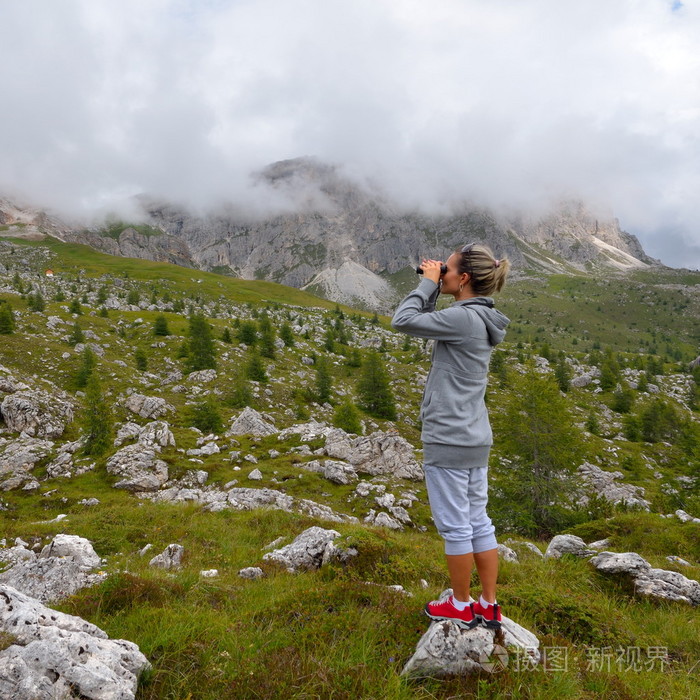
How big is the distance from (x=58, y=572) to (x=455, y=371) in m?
7.82

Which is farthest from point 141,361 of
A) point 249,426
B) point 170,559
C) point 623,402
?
point 623,402

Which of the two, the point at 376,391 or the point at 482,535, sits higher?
the point at 482,535

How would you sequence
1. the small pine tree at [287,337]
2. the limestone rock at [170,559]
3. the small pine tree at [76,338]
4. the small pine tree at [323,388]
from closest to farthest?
the limestone rock at [170,559] < the small pine tree at [76,338] < the small pine tree at [323,388] < the small pine tree at [287,337]

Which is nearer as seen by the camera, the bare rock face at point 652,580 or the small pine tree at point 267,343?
→ the bare rock face at point 652,580

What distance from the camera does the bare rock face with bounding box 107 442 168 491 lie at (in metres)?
20.9

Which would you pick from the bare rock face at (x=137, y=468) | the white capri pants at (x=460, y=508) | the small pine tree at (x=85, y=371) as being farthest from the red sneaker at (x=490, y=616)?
the small pine tree at (x=85, y=371)

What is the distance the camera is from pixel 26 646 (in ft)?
9.86

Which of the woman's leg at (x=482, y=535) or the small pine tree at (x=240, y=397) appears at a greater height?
the woman's leg at (x=482, y=535)

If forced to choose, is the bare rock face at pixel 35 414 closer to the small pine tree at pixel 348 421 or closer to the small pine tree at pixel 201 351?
the small pine tree at pixel 201 351

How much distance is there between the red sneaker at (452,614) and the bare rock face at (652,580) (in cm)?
513

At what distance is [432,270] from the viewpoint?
14.5ft

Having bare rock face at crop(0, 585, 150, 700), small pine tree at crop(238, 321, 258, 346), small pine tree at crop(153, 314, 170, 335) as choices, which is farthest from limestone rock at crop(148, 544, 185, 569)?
small pine tree at crop(153, 314, 170, 335)

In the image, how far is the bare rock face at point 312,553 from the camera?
7254 mm

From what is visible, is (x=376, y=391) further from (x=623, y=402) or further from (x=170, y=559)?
(x=623, y=402)
